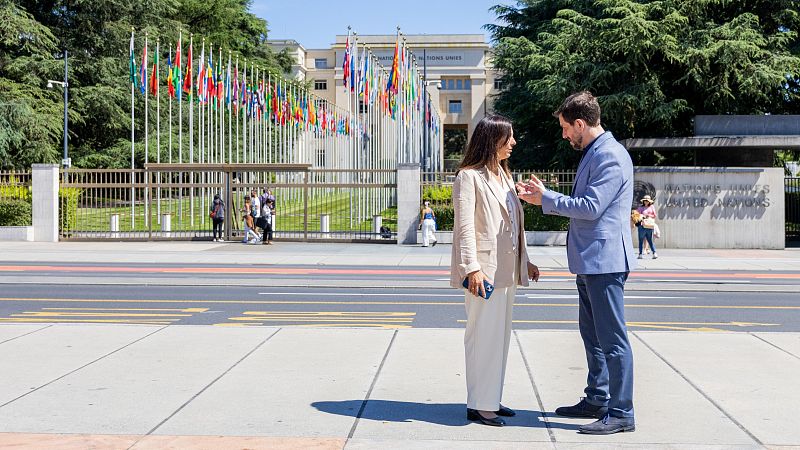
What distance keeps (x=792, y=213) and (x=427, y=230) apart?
44.4ft

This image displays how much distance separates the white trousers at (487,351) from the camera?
6016mm

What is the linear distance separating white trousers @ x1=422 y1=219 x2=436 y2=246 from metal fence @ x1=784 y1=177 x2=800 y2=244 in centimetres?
1270

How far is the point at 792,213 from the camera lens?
33281 millimetres

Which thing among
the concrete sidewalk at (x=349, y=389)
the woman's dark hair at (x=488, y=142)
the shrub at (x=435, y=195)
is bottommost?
the concrete sidewalk at (x=349, y=389)

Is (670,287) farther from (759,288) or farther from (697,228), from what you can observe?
(697,228)

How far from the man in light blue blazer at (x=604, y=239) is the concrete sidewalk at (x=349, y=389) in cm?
31

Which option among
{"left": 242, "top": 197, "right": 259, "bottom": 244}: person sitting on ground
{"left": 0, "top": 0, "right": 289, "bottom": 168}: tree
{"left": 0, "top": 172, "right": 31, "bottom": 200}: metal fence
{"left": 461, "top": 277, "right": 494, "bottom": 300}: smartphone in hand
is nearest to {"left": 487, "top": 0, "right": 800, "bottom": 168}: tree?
{"left": 242, "top": 197, "right": 259, "bottom": 244}: person sitting on ground

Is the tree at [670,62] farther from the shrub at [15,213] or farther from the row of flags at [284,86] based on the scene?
the shrub at [15,213]

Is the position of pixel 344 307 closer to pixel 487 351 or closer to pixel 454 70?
pixel 487 351

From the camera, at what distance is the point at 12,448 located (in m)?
5.42

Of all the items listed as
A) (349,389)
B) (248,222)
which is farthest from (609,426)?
(248,222)

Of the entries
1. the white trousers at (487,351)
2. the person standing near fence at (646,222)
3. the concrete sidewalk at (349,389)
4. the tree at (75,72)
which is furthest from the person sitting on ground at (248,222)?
the white trousers at (487,351)

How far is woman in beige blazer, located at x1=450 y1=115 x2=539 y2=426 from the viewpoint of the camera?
6.00 meters

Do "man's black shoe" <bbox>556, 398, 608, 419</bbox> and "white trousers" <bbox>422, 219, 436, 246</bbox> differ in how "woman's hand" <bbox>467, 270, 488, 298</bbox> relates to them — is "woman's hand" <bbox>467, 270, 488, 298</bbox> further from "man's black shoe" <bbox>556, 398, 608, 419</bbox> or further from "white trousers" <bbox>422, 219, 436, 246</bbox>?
"white trousers" <bbox>422, 219, 436, 246</bbox>
